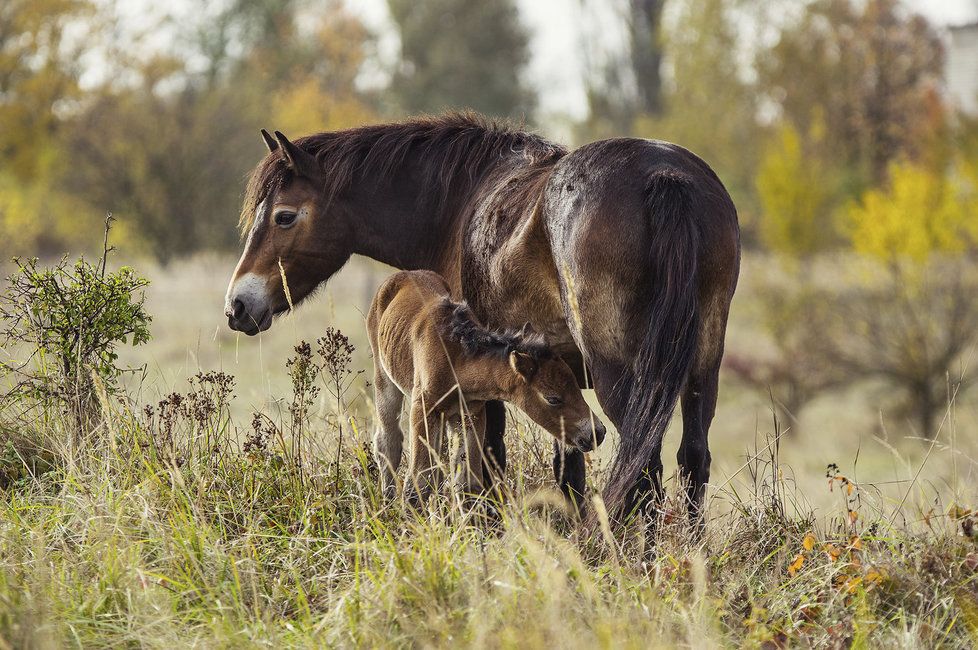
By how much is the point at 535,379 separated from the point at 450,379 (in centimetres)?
51

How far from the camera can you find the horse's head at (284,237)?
551cm

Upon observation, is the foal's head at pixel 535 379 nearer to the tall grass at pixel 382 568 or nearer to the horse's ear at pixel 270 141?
the tall grass at pixel 382 568

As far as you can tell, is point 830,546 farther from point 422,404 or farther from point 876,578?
point 422,404

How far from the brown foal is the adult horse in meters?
0.17

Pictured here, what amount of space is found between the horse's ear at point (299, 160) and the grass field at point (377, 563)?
144cm

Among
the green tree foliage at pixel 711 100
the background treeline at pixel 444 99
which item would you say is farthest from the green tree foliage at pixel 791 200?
the green tree foliage at pixel 711 100

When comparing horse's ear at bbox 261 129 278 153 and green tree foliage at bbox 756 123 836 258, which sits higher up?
horse's ear at bbox 261 129 278 153

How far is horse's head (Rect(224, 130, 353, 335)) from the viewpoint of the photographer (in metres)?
5.51

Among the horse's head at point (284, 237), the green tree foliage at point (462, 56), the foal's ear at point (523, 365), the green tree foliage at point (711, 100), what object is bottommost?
the foal's ear at point (523, 365)

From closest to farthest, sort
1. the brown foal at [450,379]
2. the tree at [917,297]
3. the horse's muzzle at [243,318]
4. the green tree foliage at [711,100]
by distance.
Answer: the brown foal at [450,379], the horse's muzzle at [243,318], the tree at [917,297], the green tree foliage at [711,100]

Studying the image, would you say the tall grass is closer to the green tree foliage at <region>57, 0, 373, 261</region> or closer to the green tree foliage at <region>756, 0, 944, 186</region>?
the green tree foliage at <region>57, 0, 373, 261</region>

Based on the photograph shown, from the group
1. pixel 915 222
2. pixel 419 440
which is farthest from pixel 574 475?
pixel 915 222

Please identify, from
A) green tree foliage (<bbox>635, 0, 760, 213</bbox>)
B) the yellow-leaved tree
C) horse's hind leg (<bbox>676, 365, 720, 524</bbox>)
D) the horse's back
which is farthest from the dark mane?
green tree foliage (<bbox>635, 0, 760, 213</bbox>)

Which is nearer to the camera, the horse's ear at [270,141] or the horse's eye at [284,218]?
the horse's ear at [270,141]
